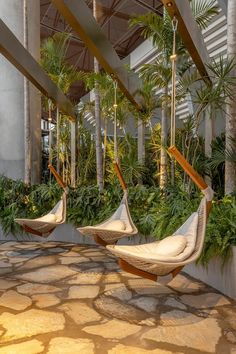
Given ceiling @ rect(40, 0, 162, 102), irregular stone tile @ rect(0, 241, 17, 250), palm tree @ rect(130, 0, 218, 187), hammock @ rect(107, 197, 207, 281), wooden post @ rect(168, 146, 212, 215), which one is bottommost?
irregular stone tile @ rect(0, 241, 17, 250)

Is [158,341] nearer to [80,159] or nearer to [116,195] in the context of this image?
[116,195]

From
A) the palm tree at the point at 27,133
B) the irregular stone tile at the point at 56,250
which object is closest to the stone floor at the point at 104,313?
the irregular stone tile at the point at 56,250

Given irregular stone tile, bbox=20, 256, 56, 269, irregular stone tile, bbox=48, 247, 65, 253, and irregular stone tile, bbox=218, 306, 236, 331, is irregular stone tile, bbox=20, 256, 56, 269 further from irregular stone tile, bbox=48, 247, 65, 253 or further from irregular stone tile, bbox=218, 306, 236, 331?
irregular stone tile, bbox=218, 306, 236, 331

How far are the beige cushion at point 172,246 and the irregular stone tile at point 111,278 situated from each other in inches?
35.1

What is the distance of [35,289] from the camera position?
3.35 metres

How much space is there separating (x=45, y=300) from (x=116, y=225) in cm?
127

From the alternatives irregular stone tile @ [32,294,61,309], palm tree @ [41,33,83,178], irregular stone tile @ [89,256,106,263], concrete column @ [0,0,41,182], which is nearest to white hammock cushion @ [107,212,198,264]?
irregular stone tile @ [32,294,61,309]

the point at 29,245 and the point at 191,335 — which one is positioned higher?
the point at 29,245

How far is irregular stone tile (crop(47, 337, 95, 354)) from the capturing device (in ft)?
7.12

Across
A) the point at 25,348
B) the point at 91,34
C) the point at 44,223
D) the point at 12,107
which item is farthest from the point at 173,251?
the point at 12,107

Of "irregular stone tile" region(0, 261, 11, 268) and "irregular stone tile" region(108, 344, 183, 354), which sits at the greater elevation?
"irregular stone tile" region(0, 261, 11, 268)

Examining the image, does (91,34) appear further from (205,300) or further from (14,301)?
(205,300)

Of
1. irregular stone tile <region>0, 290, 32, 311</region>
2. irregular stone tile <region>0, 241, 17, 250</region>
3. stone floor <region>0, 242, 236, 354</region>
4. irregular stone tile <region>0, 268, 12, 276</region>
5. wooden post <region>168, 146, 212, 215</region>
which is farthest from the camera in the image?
irregular stone tile <region>0, 241, 17, 250</region>

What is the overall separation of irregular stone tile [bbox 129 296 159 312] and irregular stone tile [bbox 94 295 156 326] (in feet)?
0.23
